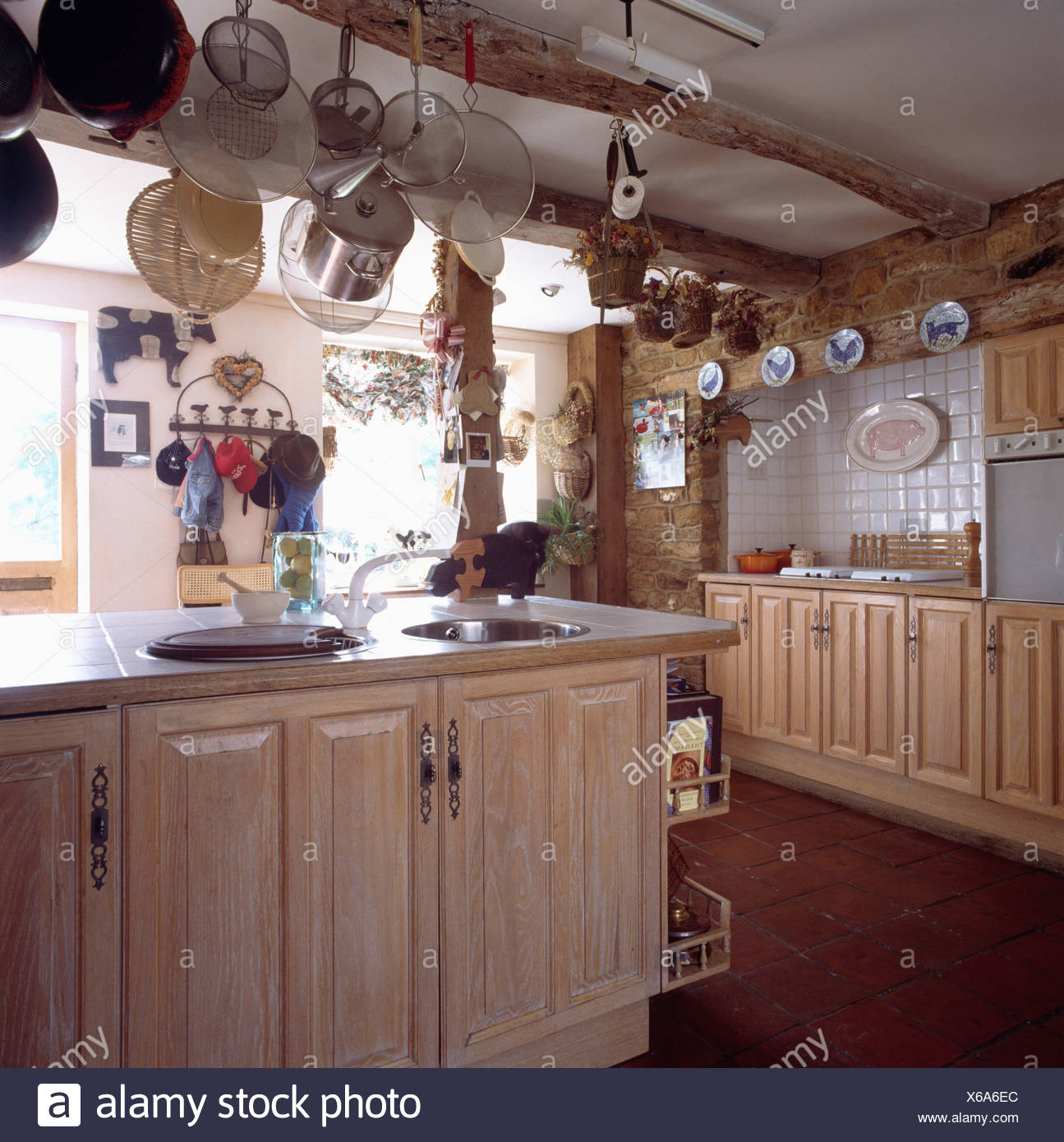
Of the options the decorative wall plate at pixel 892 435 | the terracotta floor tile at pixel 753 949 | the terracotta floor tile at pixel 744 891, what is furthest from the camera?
the decorative wall plate at pixel 892 435

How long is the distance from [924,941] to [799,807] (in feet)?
4.38

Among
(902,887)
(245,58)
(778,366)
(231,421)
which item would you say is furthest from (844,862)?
(231,421)

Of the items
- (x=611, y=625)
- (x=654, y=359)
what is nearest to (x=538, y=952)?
(x=611, y=625)

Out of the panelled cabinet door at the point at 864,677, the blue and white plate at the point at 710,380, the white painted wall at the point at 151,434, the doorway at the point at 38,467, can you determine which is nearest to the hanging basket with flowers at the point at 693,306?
the blue and white plate at the point at 710,380

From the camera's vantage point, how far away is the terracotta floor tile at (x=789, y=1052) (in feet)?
6.14

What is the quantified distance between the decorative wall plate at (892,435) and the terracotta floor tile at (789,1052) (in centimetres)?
301

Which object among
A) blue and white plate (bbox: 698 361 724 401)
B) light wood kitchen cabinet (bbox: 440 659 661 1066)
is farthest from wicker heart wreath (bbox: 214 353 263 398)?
light wood kitchen cabinet (bbox: 440 659 661 1066)

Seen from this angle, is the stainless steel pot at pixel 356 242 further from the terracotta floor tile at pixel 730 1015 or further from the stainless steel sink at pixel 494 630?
the terracotta floor tile at pixel 730 1015

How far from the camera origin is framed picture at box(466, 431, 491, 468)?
340 cm

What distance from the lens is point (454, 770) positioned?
1618 millimetres

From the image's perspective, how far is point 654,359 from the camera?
16.8ft

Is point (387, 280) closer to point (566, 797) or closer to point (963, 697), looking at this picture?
point (566, 797)

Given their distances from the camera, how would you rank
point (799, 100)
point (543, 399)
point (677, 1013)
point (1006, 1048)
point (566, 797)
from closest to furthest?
point (566, 797)
point (1006, 1048)
point (677, 1013)
point (799, 100)
point (543, 399)
